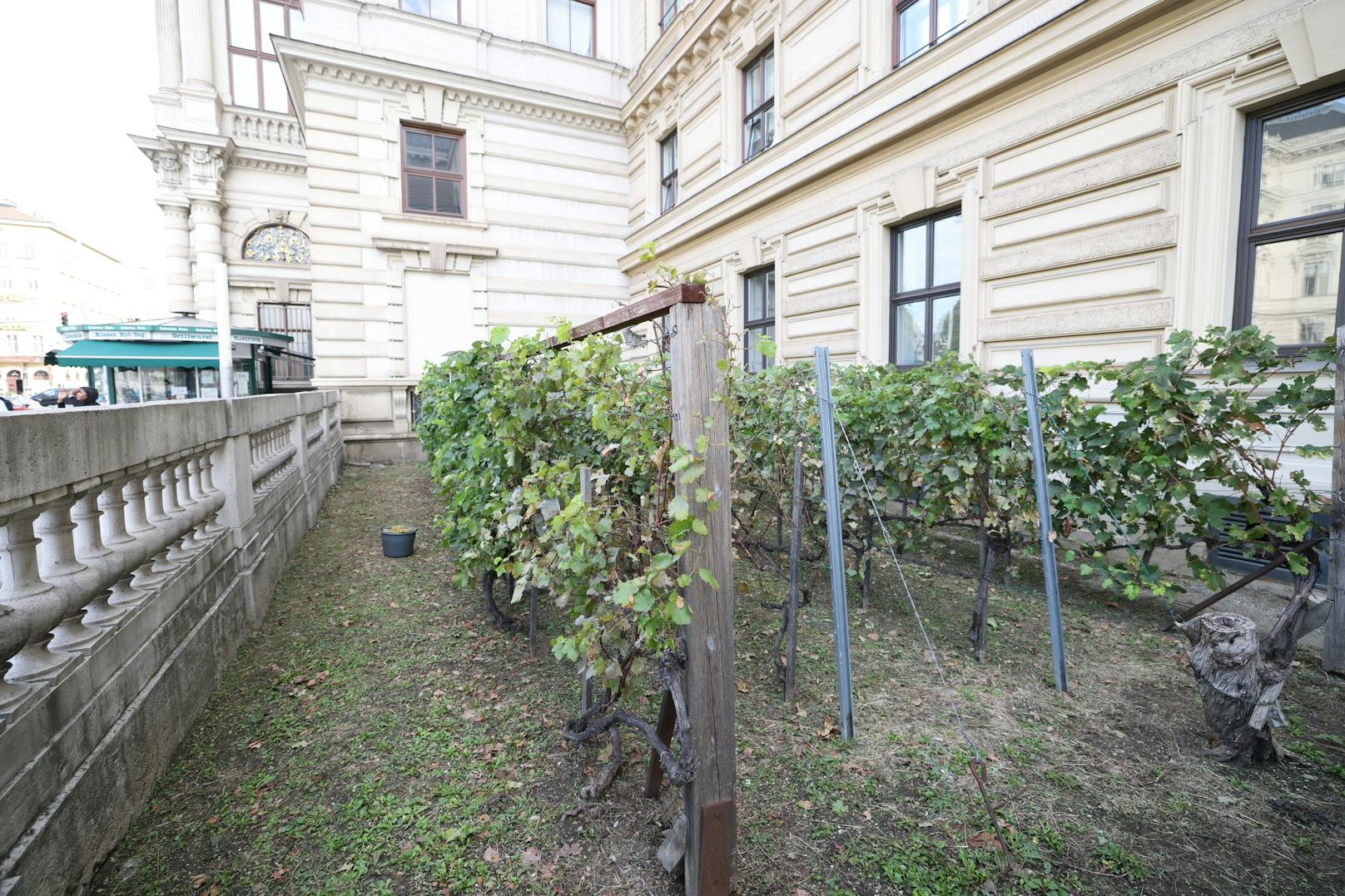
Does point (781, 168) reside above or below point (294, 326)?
above

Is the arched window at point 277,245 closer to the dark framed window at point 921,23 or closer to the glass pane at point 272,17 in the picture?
the glass pane at point 272,17

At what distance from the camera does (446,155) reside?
48.1 feet

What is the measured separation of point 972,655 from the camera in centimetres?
412

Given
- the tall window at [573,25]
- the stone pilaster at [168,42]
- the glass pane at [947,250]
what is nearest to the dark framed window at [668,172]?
the tall window at [573,25]

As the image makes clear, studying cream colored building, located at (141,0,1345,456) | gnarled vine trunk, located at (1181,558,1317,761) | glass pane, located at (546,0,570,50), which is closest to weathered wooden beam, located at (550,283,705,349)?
gnarled vine trunk, located at (1181,558,1317,761)

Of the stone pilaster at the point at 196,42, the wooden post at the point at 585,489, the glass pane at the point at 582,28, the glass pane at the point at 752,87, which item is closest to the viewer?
the wooden post at the point at 585,489

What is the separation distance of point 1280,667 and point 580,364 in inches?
155

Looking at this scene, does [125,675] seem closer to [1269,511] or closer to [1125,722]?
[1125,722]

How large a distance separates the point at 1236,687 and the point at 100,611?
4943 millimetres

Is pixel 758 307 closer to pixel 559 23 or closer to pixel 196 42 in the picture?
pixel 559 23

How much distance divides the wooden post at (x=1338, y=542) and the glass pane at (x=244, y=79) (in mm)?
27867

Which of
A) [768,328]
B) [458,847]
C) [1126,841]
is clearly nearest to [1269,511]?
[1126,841]

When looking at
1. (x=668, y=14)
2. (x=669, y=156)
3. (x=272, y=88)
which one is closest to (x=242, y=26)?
(x=272, y=88)

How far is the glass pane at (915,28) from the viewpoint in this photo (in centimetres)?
778
